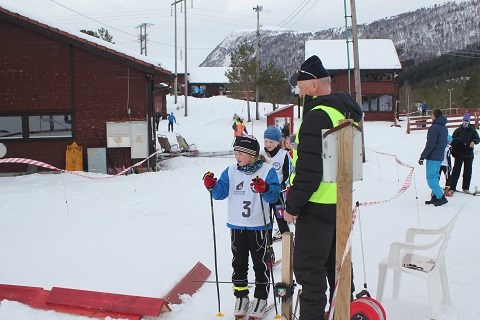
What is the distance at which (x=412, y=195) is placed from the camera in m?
12.5

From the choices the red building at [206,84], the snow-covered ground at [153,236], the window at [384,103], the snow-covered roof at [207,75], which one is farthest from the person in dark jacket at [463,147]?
the snow-covered roof at [207,75]

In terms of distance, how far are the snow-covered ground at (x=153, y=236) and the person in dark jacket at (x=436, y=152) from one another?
373 mm

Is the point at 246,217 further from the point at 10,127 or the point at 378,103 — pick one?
the point at 378,103

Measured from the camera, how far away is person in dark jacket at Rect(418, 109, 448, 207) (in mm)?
10695

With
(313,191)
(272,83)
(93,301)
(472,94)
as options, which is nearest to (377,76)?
(272,83)

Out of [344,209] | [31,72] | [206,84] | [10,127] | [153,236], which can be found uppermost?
[206,84]

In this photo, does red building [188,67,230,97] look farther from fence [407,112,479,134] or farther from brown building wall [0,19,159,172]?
brown building wall [0,19,159,172]

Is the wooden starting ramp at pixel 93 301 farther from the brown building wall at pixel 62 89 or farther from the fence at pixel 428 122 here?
the fence at pixel 428 122

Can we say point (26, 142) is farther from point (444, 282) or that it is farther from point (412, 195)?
point (444, 282)

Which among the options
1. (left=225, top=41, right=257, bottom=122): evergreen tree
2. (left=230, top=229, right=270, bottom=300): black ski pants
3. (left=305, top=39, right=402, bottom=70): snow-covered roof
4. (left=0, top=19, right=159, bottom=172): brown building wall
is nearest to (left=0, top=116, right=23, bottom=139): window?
(left=0, top=19, right=159, bottom=172): brown building wall

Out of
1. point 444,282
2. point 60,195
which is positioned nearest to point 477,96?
point 60,195

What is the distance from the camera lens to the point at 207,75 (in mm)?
77812

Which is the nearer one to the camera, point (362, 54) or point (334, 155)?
point (334, 155)

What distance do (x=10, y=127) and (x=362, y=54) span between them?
122 feet
